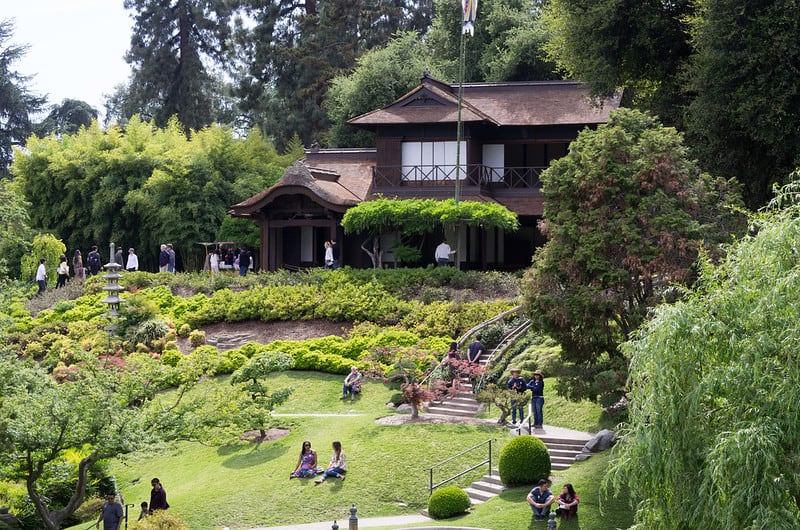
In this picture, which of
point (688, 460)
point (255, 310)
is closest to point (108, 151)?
point (255, 310)

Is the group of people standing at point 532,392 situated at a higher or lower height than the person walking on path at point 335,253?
lower

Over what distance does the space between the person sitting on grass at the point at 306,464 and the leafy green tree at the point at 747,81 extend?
1436cm

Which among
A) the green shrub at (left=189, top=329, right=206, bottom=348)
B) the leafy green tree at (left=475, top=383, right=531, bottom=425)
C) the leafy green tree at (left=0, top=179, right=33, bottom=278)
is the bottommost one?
the leafy green tree at (left=475, top=383, right=531, bottom=425)

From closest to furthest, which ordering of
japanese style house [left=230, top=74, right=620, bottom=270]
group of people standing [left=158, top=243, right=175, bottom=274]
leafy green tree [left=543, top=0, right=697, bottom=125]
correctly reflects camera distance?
leafy green tree [left=543, top=0, right=697, bottom=125]
japanese style house [left=230, top=74, right=620, bottom=270]
group of people standing [left=158, top=243, right=175, bottom=274]

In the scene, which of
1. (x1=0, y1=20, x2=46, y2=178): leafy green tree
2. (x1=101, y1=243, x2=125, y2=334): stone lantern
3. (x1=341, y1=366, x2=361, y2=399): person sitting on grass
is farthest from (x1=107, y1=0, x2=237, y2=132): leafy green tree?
(x1=341, y1=366, x2=361, y2=399): person sitting on grass

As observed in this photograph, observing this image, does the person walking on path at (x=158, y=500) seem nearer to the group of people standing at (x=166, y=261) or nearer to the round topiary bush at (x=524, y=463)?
the round topiary bush at (x=524, y=463)

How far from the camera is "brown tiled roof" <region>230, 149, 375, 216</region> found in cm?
4100

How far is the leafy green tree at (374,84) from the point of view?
52.9 m

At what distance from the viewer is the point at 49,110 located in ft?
247

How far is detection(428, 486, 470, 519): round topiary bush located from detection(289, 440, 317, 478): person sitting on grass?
10.4ft

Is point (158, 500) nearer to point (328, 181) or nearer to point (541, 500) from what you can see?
point (541, 500)

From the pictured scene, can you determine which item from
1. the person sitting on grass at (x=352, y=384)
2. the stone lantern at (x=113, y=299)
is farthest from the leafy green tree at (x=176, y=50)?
the person sitting on grass at (x=352, y=384)

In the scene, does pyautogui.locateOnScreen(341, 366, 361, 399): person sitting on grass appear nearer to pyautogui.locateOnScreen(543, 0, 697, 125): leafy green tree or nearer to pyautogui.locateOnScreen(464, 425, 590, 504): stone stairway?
pyautogui.locateOnScreen(464, 425, 590, 504): stone stairway

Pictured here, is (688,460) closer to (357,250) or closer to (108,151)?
(357,250)
